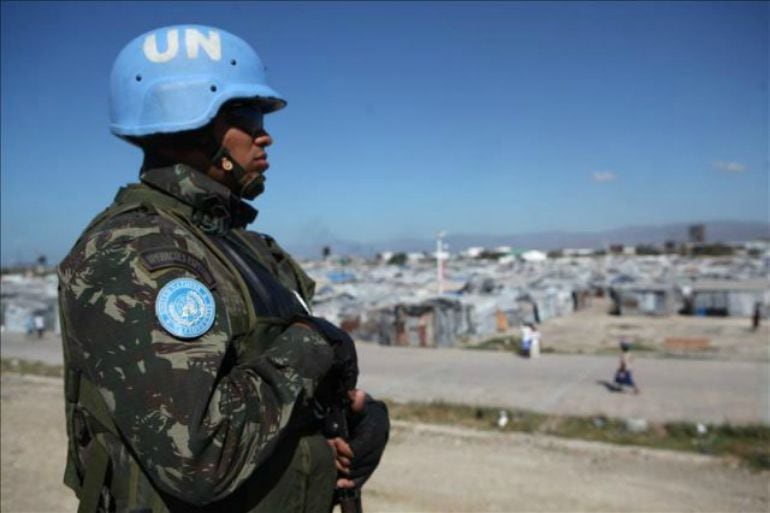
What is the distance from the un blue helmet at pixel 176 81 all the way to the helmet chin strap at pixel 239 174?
12 cm

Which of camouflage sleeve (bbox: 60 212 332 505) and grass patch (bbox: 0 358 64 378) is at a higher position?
camouflage sleeve (bbox: 60 212 332 505)

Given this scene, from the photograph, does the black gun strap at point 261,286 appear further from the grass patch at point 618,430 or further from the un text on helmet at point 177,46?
the grass patch at point 618,430

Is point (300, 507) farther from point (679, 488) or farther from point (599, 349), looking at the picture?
point (599, 349)

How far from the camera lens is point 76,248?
68.7 inches

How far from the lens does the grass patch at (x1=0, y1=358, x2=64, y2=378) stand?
48.4ft

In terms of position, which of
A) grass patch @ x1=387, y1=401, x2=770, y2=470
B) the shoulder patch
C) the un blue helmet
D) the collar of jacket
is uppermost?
the un blue helmet

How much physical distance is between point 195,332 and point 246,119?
84cm

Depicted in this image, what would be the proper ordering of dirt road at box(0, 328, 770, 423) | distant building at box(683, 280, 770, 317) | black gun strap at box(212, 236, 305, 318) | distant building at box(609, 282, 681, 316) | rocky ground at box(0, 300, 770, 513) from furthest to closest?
distant building at box(609, 282, 681, 316) < distant building at box(683, 280, 770, 317) < dirt road at box(0, 328, 770, 423) < rocky ground at box(0, 300, 770, 513) < black gun strap at box(212, 236, 305, 318)

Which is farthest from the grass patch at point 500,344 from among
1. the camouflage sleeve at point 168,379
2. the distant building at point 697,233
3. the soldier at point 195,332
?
the distant building at point 697,233

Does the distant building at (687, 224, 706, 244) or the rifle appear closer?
the rifle

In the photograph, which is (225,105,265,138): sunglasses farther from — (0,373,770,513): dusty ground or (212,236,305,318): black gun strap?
(0,373,770,513): dusty ground

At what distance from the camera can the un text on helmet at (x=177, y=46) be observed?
2.02 meters

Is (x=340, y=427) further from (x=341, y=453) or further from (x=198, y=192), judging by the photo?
(x=198, y=192)

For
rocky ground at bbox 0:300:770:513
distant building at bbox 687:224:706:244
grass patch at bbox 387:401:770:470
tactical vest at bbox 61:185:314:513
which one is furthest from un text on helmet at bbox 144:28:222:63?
distant building at bbox 687:224:706:244
